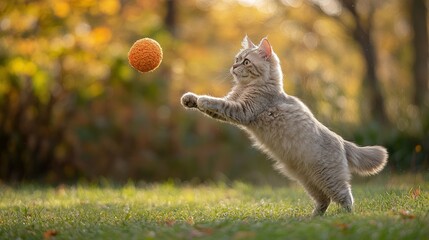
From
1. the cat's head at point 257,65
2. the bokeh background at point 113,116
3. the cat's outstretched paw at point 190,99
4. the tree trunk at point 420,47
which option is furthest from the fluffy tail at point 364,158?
the tree trunk at point 420,47

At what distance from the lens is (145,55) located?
624cm

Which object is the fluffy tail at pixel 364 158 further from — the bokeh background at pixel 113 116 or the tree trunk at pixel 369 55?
the tree trunk at pixel 369 55

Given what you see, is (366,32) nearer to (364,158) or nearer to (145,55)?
(364,158)

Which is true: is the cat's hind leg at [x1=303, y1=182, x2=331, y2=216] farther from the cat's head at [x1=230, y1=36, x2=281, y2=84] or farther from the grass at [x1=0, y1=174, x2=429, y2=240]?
the cat's head at [x1=230, y1=36, x2=281, y2=84]

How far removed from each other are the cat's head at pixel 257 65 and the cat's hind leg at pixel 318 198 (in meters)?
1.18

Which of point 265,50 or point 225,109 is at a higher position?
point 265,50

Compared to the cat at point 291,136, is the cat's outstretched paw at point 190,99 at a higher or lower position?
higher

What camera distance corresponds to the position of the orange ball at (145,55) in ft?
20.5

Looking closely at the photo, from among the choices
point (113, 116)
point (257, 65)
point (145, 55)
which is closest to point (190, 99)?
point (145, 55)

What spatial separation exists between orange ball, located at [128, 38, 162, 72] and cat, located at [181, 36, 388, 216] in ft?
1.88

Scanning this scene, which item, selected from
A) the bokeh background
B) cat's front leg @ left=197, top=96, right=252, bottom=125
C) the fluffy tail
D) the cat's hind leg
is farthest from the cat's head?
the bokeh background

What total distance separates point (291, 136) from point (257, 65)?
38.6 inches

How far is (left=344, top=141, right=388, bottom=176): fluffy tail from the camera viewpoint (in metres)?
6.23

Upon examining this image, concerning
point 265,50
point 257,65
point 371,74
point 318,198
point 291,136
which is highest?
point 265,50
